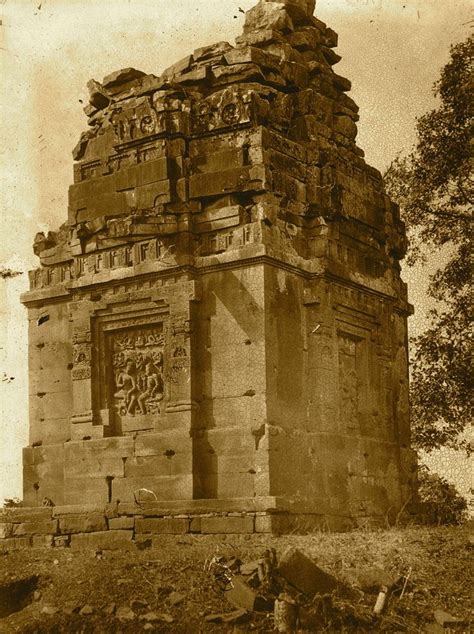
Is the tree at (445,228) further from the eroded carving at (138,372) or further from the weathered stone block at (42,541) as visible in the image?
the weathered stone block at (42,541)

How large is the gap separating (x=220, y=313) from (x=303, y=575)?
4865 millimetres

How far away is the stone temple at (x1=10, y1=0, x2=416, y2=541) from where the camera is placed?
16.2 m

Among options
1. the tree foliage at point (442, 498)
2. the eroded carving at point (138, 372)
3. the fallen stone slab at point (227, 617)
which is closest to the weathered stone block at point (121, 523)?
the eroded carving at point (138, 372)

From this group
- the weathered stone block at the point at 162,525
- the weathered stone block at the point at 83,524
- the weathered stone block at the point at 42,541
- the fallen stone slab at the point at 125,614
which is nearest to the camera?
the fallen stone slab at the point at 125,614

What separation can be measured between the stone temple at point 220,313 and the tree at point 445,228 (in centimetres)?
390

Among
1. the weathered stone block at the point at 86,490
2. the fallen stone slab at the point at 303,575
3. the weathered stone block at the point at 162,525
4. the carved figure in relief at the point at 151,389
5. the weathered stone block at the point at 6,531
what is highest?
the carved figure in relief at the point at 151,389

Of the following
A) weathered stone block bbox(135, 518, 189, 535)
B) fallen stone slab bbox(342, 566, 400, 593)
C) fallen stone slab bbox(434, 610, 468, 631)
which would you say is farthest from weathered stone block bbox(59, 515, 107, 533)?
fallen stone slab bbox(434, 610, 468, 631)

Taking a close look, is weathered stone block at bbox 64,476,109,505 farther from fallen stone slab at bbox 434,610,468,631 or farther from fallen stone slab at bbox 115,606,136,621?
fallen stone slab at bbox 434,610,468,631

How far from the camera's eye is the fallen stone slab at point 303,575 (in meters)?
12.7

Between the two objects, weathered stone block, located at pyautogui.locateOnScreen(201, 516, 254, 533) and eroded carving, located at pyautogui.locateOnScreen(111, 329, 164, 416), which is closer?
weathered stone block, located at pyautogui.locateOnScreen(201, 516, 254, 533)

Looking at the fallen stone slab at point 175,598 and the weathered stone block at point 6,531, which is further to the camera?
the weathered stone block at point 6,531

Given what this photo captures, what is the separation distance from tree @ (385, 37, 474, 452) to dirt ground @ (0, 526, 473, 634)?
743 centimetres

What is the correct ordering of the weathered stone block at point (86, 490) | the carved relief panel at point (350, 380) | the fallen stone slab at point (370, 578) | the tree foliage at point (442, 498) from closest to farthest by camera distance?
the fallen stone slab at point (370, 578), the weathered stone block at point (86, 490), the carved relief panel at point (350, 380), the tree foliage at point (442, 498)

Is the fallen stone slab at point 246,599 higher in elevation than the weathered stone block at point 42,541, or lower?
lower
